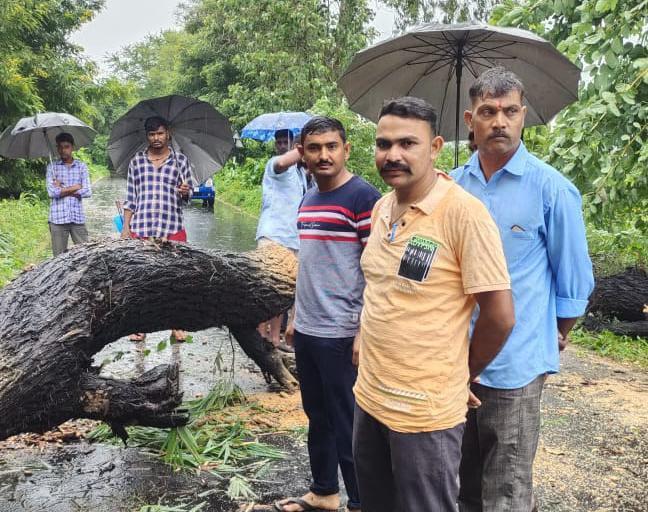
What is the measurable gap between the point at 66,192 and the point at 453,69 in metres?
5.85

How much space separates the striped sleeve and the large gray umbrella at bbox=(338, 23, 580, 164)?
1072mm

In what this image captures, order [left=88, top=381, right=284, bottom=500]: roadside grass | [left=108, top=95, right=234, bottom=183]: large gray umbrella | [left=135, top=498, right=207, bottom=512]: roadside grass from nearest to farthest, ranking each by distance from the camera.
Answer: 1. [left=135, top=498, right=207, bottom=512]: roadside grass
2. [left=88, top=381, right=284, bottom=500]: roadside grass
3. [left=108, top=95, right=234, bottom=183]: large gray umbrella

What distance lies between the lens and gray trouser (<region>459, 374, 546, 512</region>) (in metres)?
→ 2.63

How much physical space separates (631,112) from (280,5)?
594 inches

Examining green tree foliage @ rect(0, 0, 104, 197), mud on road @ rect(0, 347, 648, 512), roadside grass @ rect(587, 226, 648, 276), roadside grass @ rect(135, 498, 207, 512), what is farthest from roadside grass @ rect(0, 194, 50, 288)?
roadside grass @ rect(587, 226, 648, 276)

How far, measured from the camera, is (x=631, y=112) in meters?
5.68

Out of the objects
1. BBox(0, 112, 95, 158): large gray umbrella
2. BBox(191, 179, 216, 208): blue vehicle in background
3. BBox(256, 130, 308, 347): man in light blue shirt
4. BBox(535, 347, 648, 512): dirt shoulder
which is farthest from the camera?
BBox(191, 179, 216, 208): blue vehicle in background

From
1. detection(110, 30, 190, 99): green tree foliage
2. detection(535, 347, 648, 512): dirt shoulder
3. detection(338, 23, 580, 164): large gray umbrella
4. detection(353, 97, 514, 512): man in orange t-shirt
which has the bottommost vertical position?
detection(535, 347, 648, 512): dirt shoulder

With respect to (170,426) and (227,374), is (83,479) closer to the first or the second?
(170,426)

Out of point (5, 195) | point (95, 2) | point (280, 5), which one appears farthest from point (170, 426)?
point (95, 2)

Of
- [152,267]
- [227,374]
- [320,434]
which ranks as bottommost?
[227,374]

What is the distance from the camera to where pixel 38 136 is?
9398 millimetres

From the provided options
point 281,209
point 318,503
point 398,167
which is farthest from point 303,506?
point 281,209

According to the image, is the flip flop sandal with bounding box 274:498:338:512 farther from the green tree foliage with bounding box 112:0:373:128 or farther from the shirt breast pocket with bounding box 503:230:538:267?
the green tree foliage with bounding box 112:0:373:128
